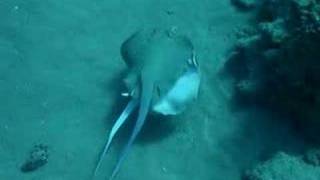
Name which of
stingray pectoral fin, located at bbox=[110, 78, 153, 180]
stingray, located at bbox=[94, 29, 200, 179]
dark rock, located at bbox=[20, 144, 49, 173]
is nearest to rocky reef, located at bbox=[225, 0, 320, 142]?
stingray, located at bbox=[94, 29, 200, 179]

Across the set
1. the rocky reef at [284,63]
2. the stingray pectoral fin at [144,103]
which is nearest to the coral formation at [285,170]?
the rocky reef at [284,63]

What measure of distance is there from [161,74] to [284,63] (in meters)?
1.26

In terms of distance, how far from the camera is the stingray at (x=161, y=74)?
4.96m

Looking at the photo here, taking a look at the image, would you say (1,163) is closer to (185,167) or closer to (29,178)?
(29,178)

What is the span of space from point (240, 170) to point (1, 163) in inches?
103

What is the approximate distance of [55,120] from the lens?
5.64m

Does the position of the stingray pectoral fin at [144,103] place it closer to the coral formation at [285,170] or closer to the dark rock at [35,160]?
the dark rock at [35,160]

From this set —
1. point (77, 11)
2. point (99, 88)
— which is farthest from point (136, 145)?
point (77, 11)

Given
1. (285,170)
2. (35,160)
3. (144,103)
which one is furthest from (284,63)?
(35,160)

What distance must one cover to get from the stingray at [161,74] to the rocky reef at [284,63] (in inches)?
29.9

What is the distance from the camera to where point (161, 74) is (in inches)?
199

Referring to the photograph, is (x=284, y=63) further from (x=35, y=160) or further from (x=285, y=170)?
(x=35, y=160)

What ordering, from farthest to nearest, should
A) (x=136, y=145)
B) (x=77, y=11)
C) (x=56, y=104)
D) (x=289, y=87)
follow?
1. (x=77, y=11)
2. (x=56, y=104)
3. (x=136, y=145)
4. (x=289, y=87)

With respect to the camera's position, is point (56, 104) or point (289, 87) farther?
point (56, 104)
